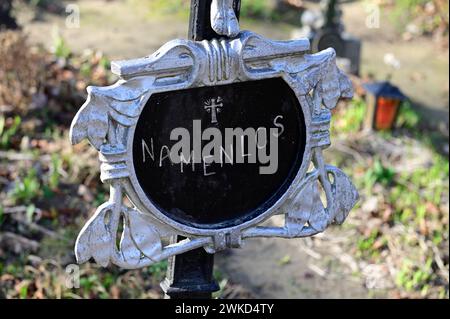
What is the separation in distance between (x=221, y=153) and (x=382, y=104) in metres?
2.98

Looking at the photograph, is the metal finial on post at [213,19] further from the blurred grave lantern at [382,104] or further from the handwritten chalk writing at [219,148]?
the blurred grave lantern at [382,104]

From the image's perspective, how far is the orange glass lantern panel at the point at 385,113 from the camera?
218 inches

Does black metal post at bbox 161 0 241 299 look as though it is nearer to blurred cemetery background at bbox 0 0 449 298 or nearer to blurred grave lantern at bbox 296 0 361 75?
blurred cemetery background at bbox 0 0 449 298

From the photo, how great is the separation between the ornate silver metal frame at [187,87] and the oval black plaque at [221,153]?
0.13ft

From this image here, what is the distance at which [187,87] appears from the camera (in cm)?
259

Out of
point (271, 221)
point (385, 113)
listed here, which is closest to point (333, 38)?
point (385, 113)

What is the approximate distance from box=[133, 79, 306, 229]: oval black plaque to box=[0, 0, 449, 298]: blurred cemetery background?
112 cm

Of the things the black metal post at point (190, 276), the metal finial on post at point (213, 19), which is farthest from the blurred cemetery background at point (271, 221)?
the metal finial on post at point (213, 19)

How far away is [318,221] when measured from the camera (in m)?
3.03

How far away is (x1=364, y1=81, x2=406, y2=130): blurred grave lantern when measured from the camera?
217 inches

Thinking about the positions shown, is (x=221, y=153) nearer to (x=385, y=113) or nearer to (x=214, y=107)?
(x=214, y=107)
